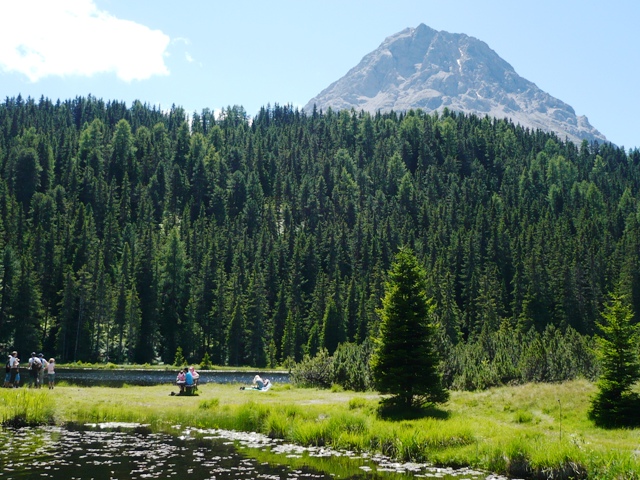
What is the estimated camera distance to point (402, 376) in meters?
31.8

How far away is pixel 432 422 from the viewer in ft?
92.6

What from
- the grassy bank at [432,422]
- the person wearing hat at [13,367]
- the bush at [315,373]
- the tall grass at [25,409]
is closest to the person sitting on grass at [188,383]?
the grassy bank at [432,422]

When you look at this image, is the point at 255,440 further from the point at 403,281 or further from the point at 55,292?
the point at 55,292

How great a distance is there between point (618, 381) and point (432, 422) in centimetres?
987

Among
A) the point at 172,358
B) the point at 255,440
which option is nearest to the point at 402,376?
the point at 255,440

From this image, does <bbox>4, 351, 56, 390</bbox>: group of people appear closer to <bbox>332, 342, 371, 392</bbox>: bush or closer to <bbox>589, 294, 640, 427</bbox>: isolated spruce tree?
<bbox>332, 342, 371, 392</bbox>: bush

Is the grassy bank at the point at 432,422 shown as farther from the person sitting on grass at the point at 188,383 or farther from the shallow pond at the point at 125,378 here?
the shallow pond at the point at 125,378

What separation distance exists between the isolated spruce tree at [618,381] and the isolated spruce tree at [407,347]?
764cm

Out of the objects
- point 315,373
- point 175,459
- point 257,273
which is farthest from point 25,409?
point 257,273

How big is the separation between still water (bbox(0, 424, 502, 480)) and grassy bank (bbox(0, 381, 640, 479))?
1.27 m

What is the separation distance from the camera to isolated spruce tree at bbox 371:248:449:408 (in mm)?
31969

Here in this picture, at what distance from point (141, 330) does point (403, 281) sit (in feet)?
332

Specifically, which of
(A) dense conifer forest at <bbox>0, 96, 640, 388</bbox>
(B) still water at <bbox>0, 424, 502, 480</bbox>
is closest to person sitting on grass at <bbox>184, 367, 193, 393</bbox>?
(B) still water at <bbox>0, 424, 502, 480</bbox>

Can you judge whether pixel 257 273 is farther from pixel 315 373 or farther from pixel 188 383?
pixel 188 383
